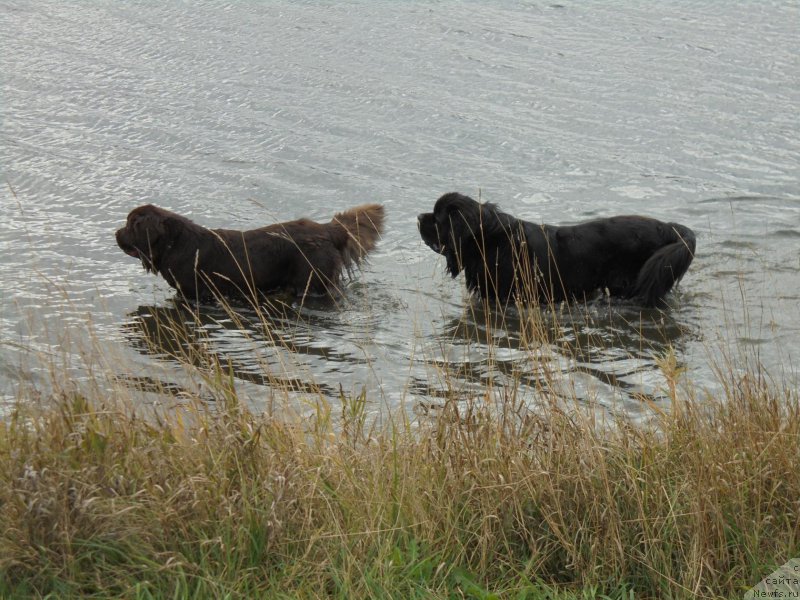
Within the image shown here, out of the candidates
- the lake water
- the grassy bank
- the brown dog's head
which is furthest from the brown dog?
the grassy bank

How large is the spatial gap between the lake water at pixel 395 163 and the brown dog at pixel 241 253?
0.29 metres

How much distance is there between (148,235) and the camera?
880 cm

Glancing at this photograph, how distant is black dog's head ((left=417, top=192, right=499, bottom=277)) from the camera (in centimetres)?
884

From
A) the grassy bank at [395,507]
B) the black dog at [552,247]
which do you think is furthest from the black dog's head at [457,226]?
the grassy bank at [395,507]

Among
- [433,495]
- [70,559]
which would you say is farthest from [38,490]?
[433,495]

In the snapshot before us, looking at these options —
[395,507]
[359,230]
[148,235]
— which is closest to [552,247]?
[359,230]

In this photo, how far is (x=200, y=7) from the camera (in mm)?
18641

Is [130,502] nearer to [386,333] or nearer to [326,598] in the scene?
[326,598]

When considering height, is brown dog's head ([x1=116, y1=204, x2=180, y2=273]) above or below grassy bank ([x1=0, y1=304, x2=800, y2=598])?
above

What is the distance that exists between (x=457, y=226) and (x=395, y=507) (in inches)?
195

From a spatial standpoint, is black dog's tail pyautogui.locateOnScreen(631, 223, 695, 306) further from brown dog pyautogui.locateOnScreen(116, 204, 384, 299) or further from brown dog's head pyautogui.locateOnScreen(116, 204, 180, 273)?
brown dog's head pyautogui.locateOnScreen(116, 204, 180, 273)

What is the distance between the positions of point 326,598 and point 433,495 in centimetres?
70

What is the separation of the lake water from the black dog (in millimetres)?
285

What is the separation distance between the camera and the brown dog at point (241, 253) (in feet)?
29.1
